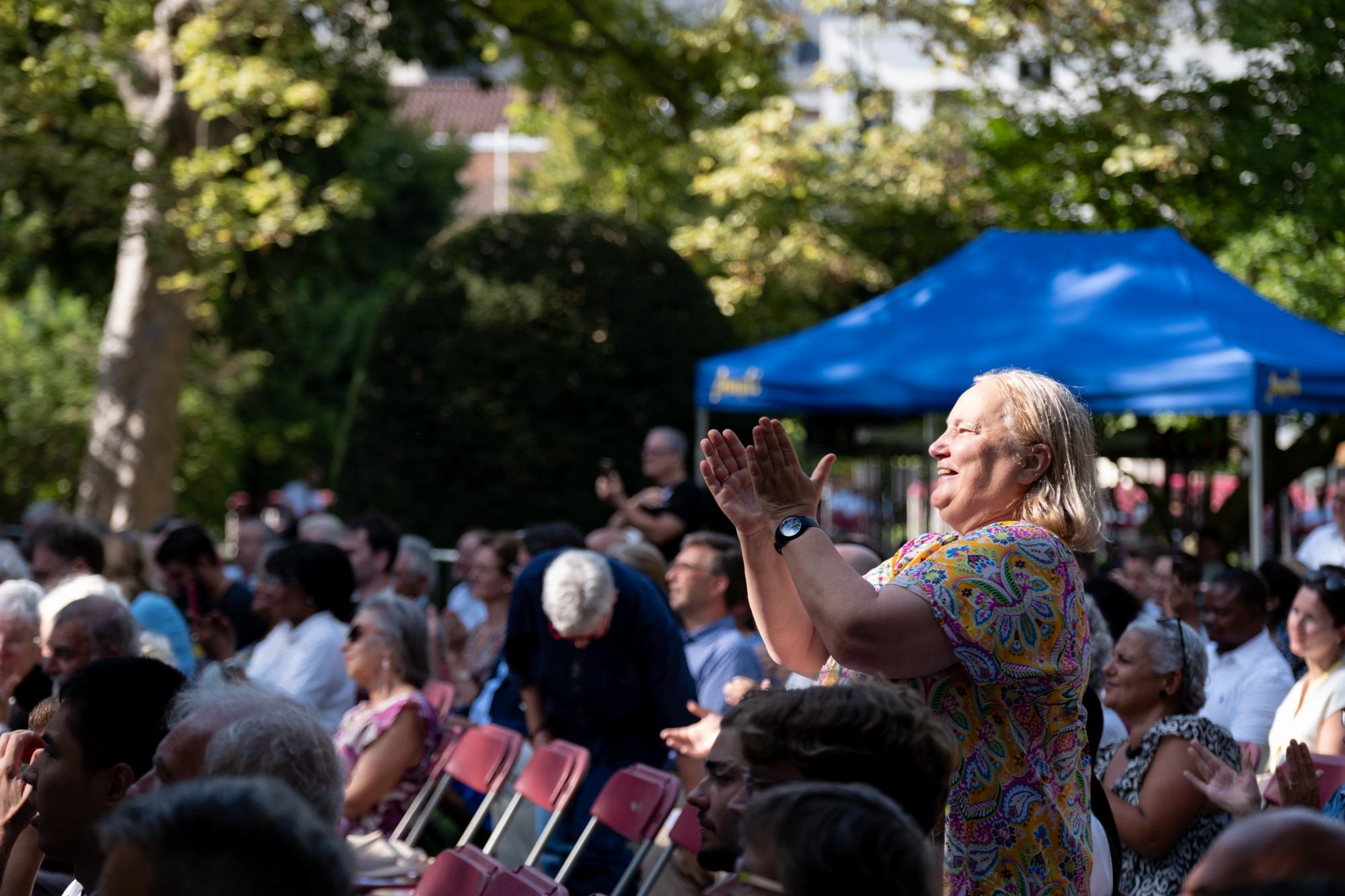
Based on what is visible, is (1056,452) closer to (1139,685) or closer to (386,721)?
(1139,685)

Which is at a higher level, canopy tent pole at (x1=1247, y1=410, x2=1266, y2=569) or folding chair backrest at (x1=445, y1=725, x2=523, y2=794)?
canopy tent pole at (x1=1247, y1=410, x2=1266, y2=569)

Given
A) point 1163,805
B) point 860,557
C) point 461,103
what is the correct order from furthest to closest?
point 461,103
point 860,557
point 1163,805

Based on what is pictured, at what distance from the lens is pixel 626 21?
17.3 metres

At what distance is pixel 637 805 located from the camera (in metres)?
4.77

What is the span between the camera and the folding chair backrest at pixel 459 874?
3396 millimetres

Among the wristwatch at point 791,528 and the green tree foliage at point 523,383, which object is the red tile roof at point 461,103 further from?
the wristwatch at point 791,528

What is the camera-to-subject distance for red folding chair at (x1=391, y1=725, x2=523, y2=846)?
5.45 meters

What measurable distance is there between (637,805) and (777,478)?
2.41 metres

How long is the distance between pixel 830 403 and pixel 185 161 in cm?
678

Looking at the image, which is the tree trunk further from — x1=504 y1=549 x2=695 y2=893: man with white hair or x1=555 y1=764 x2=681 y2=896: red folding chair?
x1=555 y1=764 x2=681 y2=896: red folding chair

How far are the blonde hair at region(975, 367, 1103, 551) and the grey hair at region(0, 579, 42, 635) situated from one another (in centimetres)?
374

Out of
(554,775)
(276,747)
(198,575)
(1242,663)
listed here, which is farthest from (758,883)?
(198,575)

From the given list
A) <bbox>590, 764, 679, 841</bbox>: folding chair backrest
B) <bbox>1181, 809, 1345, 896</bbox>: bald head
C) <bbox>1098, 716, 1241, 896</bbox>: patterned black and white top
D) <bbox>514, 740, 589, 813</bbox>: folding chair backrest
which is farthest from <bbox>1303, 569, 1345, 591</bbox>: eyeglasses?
<bbox>1181, 809, 1345, 896</bbox>: bald head

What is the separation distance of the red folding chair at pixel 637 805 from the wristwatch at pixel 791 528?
2.26 m
